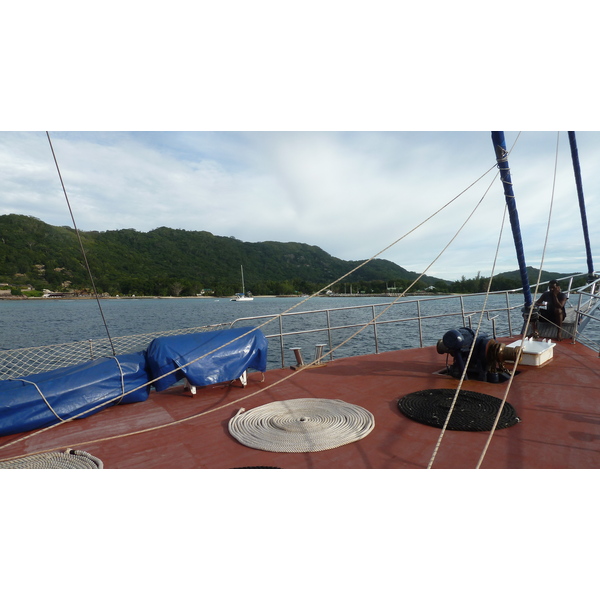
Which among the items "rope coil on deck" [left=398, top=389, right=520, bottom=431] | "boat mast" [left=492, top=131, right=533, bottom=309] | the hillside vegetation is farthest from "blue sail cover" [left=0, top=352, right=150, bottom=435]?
the hillside vegetation

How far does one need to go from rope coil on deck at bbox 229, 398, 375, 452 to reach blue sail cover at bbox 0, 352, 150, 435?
4.59 feet

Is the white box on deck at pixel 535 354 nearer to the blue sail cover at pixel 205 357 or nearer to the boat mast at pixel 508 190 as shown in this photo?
the boat mast at pixel 508 190

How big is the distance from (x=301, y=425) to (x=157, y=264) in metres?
90.0

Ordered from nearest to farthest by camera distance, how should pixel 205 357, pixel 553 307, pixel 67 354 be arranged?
pixel 205 357 → pixel 67 354 → pixel 553 307

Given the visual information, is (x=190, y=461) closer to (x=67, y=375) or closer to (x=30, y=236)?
(x=67, y=375)

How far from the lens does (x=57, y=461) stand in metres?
2.87

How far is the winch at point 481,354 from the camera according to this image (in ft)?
15.4

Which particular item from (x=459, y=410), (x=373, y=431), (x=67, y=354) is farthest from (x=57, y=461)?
(x=459, y=410)

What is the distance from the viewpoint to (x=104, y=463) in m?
2.95

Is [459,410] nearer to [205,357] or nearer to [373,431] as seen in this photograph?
[373,431]

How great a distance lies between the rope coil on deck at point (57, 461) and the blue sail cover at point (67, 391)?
0.69 meters

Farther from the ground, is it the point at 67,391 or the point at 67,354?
the point at 67,354

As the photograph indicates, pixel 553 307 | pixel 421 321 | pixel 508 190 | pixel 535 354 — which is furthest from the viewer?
pixel 421 321

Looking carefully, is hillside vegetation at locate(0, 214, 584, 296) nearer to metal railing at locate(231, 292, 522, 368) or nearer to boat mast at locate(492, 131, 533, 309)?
metal railing at locate(231, 292, 522, 368)
